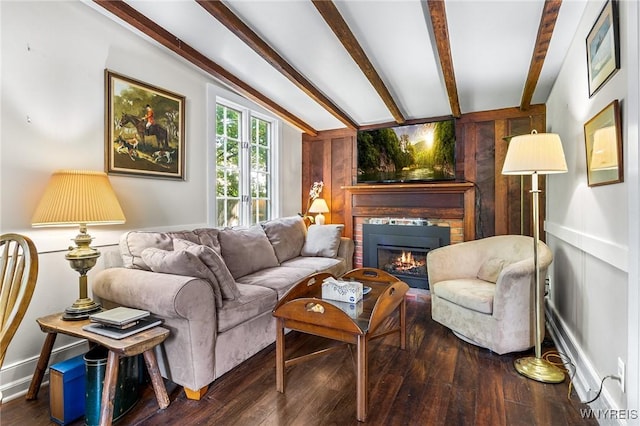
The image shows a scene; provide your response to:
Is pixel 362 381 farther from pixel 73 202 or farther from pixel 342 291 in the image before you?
pixel 73 202

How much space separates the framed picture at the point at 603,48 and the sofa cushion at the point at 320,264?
2430 mm

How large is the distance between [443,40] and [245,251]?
235cm

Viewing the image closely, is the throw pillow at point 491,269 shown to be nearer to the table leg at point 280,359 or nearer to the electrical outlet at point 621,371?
the electrical outlet at point 621,371

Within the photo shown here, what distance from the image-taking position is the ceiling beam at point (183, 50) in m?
2.21

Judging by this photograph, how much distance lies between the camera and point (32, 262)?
4.25 feet

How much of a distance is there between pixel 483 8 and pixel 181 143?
102 inches

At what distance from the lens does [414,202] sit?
4160 millimetres

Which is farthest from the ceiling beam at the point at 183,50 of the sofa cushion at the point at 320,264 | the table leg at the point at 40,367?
the table leg at the point at 40,367

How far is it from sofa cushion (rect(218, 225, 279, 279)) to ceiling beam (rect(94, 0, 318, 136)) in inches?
59.2

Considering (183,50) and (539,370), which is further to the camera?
(183,50)

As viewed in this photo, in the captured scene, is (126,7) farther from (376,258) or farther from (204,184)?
(376,258)

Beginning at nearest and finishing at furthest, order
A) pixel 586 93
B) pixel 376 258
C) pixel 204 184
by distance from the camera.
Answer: pixel 586 93 < pixel 204 184 < pixel 376 258

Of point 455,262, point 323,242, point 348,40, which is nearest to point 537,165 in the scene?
point 455,262

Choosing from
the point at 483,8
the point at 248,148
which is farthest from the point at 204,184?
the point at 483,8
